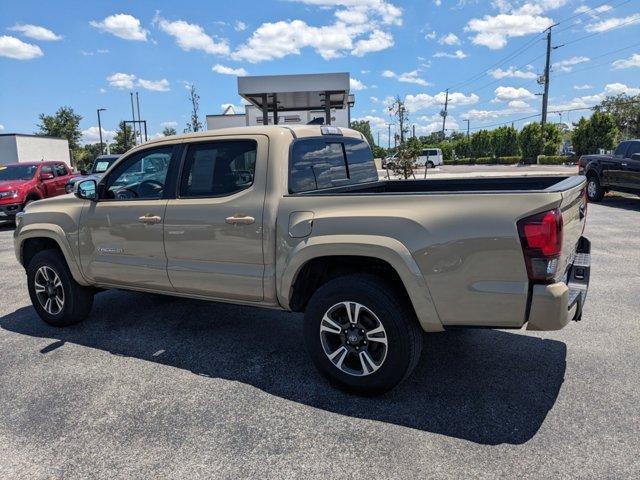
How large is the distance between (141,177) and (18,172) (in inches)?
497

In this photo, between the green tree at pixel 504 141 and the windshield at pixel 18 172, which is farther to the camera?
the green tree at pixel 504 141

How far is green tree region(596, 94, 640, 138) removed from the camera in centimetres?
6328

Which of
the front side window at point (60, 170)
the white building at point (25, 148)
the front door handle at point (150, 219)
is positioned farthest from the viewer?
the white building at point (25, 148)

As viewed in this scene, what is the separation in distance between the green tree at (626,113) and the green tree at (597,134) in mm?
28436

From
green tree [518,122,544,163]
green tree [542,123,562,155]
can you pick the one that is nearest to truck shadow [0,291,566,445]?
green tree [518,122,544,163]

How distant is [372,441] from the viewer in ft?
9.68

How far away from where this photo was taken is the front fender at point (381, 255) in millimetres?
3109

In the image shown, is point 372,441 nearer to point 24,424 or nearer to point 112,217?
point 24,424

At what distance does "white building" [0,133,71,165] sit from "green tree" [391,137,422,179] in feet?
108

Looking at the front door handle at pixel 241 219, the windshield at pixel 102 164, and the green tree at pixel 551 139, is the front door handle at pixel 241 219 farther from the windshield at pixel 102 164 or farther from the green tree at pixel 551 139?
the green tree at pixel 551 139

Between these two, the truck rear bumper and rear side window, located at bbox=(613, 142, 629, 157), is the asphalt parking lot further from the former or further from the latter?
rear side window, located at bbox=(613, 142, 629, 157)

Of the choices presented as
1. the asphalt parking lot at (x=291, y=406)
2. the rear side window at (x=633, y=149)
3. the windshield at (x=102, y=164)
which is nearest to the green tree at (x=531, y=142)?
the rear side window at (x=633, y=149)

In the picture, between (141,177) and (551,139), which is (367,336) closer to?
(141,177)

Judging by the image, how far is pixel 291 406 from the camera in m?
3.40
